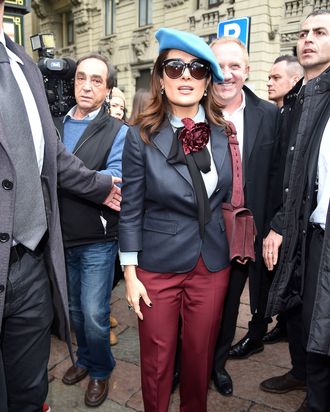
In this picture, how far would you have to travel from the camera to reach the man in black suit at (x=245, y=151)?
2.58 meters

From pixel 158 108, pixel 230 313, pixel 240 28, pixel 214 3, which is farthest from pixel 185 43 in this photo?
pixel 214 3

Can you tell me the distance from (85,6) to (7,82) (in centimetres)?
2099

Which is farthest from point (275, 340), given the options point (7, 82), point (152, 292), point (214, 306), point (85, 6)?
point (85, 6)

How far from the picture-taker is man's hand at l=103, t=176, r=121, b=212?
2.29 metres

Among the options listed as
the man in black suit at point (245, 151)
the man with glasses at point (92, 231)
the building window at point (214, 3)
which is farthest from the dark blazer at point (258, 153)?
the building window at point (214, 3)

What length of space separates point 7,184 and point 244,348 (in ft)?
7.79

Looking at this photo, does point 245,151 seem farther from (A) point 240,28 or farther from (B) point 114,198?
(A) point 240,28

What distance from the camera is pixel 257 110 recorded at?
2.65 m

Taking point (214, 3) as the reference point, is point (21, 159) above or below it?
below

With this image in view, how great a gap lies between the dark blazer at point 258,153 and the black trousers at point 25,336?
142cm

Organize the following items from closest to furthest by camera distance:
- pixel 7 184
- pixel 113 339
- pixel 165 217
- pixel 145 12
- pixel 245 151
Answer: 1. pixel 7 184
2. pixel 165 217
3. pixel 245 151
4. pixel 113 339
5. pixel 145 12

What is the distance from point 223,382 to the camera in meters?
2.70

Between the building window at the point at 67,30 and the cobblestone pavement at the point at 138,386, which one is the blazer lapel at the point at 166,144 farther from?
the building window at the point at 67,30

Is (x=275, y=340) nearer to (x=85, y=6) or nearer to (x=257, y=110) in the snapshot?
(x=257, y=110)
